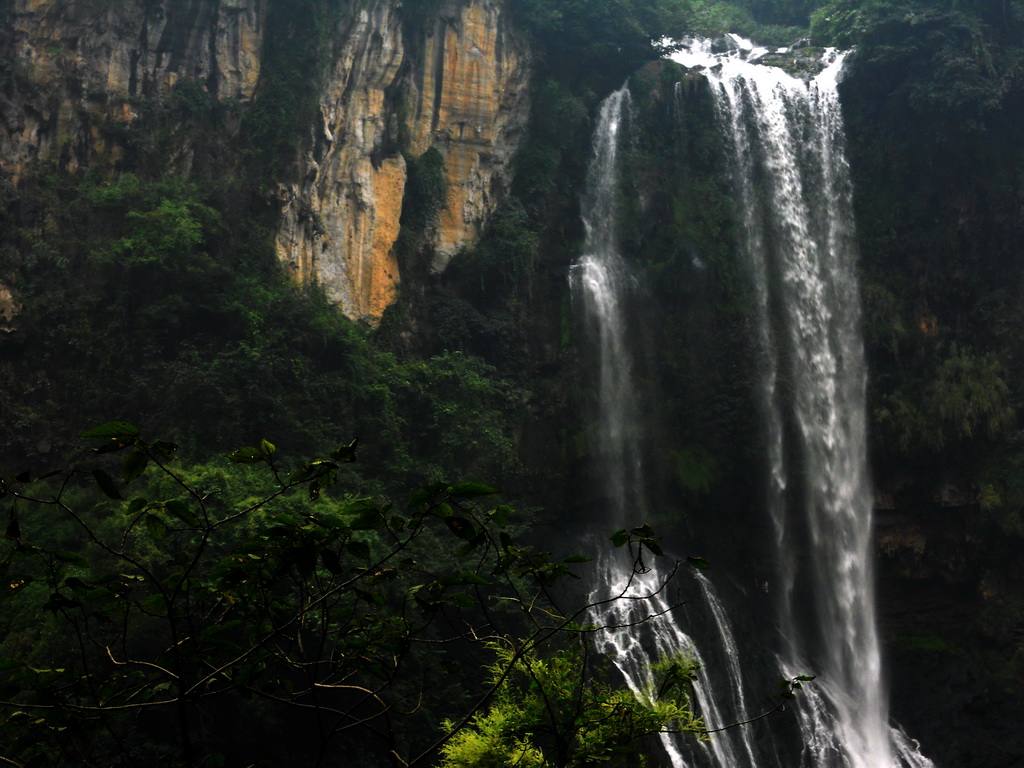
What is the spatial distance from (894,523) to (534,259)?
332 inches

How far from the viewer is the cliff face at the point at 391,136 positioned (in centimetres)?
1444

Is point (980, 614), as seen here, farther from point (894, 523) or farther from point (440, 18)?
point (440, 18)

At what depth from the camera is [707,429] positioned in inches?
627

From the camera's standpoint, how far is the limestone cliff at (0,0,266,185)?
1193 cm

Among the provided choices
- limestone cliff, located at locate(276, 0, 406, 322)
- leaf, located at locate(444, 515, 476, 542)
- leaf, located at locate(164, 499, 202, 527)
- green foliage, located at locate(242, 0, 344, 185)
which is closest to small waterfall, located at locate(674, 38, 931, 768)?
limestone cliff, located at locate(276, 0, 406, 322)

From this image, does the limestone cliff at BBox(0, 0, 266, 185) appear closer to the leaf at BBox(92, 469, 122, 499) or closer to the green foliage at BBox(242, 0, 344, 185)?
the green foliage at BBox(242, 0, 344, 185)

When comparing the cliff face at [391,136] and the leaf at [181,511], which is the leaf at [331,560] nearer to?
the leaf at [181,511]

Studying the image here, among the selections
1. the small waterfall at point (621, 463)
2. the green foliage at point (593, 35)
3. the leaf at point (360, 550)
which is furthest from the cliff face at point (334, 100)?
the leaf at point (360, 550)

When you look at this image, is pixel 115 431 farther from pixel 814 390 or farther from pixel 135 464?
pixel 814 390

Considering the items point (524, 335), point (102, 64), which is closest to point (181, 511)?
point (102, 64)

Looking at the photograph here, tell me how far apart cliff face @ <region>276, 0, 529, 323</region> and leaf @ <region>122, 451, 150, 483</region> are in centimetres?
1214

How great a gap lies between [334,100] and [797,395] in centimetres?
1019

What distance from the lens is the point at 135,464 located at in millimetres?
2004

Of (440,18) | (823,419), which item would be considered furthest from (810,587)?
(440,18)
